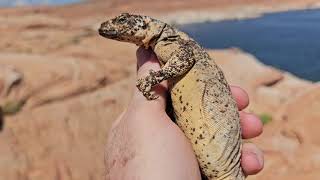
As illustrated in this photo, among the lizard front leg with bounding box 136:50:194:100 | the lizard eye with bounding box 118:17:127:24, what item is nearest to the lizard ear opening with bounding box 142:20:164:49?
the lizard eye with bounding box 118:17:127:24

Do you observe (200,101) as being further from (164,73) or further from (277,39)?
(277,39)

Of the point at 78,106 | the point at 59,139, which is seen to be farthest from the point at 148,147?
the point at 78,106

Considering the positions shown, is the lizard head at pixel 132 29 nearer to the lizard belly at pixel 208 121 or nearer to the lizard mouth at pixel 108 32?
the lizard mouth at pixel 108 32

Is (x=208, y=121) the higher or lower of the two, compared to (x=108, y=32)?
lower

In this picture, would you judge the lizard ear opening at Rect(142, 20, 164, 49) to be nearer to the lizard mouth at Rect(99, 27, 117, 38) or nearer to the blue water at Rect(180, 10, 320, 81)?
the lizard mouth at Rect(99, 27, 117, 38)

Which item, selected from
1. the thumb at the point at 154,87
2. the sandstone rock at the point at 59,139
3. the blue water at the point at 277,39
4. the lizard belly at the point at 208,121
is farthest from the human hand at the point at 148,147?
the blue water at the point at 277,39

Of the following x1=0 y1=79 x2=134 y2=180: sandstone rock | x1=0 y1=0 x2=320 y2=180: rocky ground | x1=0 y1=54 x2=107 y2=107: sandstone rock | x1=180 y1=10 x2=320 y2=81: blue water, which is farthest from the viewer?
x1=180 y1=10 x2=320 y2=81: blue water

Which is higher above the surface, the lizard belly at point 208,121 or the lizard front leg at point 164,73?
the lizard front leg at point 164,73
